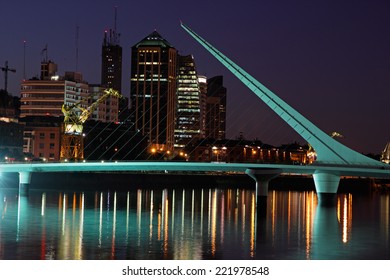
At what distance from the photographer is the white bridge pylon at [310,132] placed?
52.3 meters

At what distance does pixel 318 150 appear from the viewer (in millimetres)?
53125

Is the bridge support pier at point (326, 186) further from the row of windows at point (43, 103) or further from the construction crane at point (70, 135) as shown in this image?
the row of windows at point (43, 103)

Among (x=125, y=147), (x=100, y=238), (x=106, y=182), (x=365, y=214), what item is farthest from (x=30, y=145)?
(x=100, y=238)

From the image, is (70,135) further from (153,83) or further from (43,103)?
(153,83)

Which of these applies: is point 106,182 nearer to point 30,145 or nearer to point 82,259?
point 30,145

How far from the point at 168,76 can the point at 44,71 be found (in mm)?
34567

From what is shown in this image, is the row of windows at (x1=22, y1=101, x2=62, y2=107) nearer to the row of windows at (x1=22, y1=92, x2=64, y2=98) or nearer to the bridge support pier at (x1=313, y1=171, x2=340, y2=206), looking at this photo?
the row of windows at (x1=22, y1=92, x2=64, y2=98)

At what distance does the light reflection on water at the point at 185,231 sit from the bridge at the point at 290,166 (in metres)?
2.07

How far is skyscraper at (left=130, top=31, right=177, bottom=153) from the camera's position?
158 m

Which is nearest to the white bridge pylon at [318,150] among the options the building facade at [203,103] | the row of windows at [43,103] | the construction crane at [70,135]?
the construction crane at [70,135]

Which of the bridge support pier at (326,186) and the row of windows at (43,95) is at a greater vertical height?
the row of windows at (43,95)

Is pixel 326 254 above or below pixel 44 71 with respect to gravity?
below

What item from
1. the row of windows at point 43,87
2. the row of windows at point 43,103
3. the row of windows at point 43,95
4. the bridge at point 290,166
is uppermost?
the row of windows at point 43,87

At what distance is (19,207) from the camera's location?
47969 millimetres
